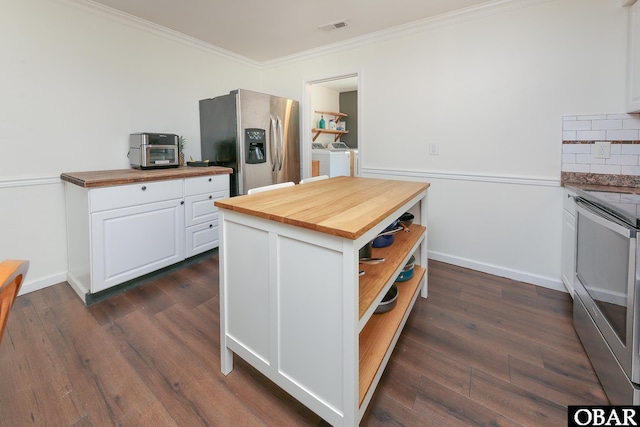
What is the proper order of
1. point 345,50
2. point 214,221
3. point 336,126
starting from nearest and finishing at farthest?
point 214,221 → point 345,50 → point 336,126

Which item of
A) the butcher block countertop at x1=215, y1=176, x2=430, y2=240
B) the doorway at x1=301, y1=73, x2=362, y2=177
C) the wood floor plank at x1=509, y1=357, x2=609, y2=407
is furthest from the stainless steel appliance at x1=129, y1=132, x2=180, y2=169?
the wood floor plank at x1=509, y1=357, x2=609, y2=407

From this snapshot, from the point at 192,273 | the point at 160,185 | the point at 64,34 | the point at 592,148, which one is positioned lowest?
the point at 192,273

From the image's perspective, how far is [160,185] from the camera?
2465 mm

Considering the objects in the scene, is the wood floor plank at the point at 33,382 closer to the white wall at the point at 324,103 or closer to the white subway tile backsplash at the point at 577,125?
the white subway tile backsplash at the point at 577,125

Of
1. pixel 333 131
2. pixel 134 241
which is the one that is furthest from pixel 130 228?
pixel 333 131

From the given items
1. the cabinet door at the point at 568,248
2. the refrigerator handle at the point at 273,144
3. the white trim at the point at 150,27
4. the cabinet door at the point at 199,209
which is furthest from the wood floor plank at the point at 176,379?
the white trim at the point at 150,27

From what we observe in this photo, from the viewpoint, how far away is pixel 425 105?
2.87 m

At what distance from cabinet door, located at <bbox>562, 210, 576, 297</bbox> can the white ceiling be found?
1860 millimetres

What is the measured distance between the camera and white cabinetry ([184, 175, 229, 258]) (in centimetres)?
275

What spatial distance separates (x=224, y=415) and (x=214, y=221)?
202 centimetres

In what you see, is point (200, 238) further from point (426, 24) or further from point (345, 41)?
point (426, 24)

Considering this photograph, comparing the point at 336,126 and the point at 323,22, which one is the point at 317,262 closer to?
the point at 323,22

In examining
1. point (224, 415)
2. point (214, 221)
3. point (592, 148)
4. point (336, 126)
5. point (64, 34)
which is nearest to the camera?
point (224, 415)

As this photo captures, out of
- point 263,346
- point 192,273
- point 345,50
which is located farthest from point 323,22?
point 263,346
